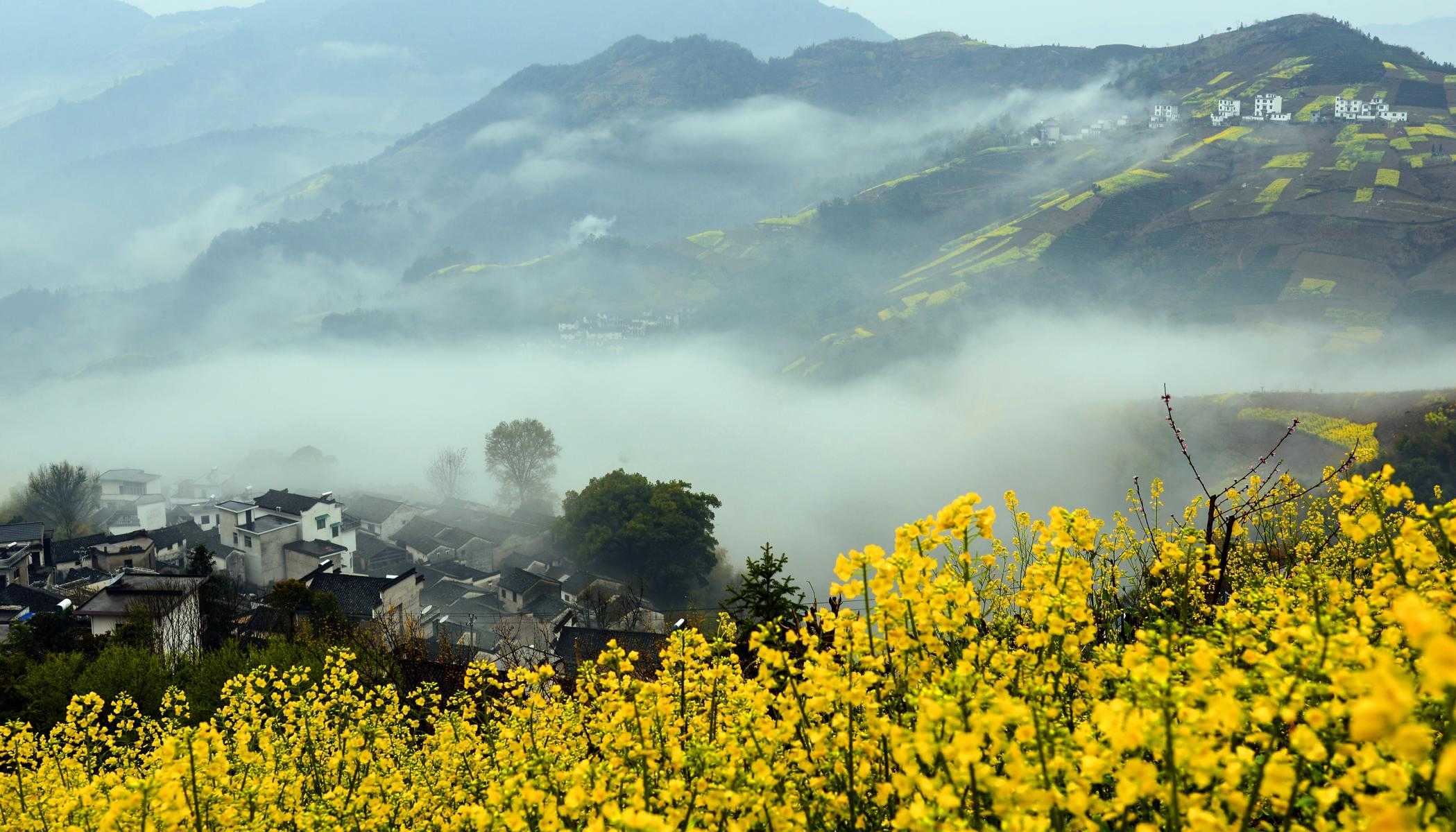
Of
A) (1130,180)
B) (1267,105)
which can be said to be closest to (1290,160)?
(1130,180)

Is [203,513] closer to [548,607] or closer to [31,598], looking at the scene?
[31,598]

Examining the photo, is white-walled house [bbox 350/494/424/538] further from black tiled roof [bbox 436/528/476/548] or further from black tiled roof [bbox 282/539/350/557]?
black tiled roof [bbox 282/539/350/557]

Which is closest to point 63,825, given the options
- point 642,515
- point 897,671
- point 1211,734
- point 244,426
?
point 897,671

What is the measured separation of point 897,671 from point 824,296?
171m

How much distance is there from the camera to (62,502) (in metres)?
62.9

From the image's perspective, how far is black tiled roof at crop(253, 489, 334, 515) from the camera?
48531 millimetres

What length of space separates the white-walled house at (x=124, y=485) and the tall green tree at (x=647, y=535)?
1700 inches

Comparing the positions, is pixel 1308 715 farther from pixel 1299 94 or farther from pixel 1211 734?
pixel 1299 94

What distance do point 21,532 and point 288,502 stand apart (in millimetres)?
15481

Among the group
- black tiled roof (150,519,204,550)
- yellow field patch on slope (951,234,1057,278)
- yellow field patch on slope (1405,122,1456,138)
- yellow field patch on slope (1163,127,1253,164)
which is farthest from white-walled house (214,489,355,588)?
yellow field patch on slope (1405,122,1456,138)

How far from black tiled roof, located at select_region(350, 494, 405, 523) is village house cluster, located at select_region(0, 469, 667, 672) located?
5.5 inches

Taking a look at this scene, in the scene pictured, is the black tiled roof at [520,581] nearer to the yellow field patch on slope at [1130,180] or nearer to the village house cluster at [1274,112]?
the yellow field patch on slope at [1130,180]

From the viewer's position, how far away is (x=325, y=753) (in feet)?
32.2

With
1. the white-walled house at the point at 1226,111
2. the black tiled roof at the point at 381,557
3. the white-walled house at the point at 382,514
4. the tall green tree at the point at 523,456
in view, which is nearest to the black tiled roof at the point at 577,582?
the black tiled roof at the point at 381,557
